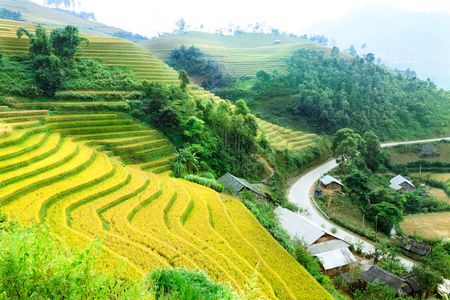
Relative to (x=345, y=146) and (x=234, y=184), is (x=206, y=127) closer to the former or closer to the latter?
(x=234, y=184)

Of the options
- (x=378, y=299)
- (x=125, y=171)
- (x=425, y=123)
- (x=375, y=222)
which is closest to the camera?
(x=378, y=299)

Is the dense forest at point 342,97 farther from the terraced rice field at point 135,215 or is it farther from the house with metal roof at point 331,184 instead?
the terraced rice field at point 135,215

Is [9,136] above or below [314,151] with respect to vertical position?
above

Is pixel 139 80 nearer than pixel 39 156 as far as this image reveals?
No

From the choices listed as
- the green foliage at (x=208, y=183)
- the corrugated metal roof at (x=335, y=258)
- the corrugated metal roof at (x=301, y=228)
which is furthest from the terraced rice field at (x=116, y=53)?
the corrugated metal roof at (x=335, y=258)

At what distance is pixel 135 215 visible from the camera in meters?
10.7

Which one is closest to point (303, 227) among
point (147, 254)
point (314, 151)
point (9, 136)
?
point (147, 254)

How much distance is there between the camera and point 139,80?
27312mm

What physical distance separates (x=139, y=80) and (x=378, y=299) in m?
26.4

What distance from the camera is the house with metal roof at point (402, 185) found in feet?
90.4

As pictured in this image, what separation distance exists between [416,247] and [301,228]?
25.9 ft

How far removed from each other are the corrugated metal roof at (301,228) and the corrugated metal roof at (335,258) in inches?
37.1

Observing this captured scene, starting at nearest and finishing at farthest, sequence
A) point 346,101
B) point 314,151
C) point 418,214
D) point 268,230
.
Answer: point 268,230
point 418,214
point 314,151
point 346,101

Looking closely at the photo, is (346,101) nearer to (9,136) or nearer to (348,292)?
(348,292)
